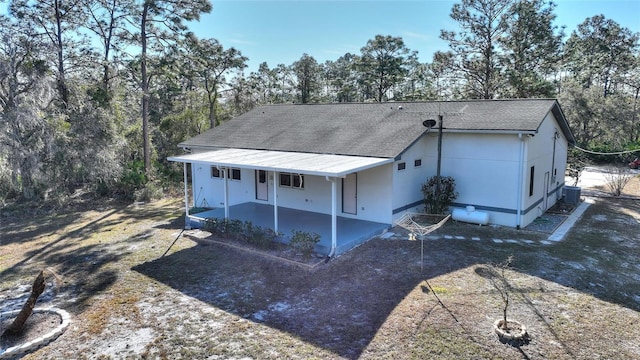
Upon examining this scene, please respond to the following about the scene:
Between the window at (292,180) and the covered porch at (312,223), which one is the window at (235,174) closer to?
the covered porch at (312,223)

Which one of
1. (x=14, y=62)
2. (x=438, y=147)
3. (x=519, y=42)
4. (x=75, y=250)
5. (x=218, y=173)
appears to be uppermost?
(x=519, y=42)

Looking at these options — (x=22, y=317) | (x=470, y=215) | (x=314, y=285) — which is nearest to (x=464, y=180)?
(x=470, y=215)

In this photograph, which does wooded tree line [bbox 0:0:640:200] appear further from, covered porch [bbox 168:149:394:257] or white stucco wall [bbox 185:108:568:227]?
white stucco wall [bbox 185:108:568:227]

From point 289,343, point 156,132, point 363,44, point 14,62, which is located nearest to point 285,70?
point 363,44

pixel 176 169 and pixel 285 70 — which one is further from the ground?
pixel 285 70

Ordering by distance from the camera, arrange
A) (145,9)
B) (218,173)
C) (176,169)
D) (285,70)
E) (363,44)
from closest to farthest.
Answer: (218,173) → (145,9) → (176,169) → (363,44) → (285,70)

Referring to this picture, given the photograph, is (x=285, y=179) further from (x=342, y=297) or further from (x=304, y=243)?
(x=342, y=297)

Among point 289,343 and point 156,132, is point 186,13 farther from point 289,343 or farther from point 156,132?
point 289,343

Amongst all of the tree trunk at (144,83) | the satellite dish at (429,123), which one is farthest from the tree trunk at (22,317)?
the tree trunk at (144,83)
